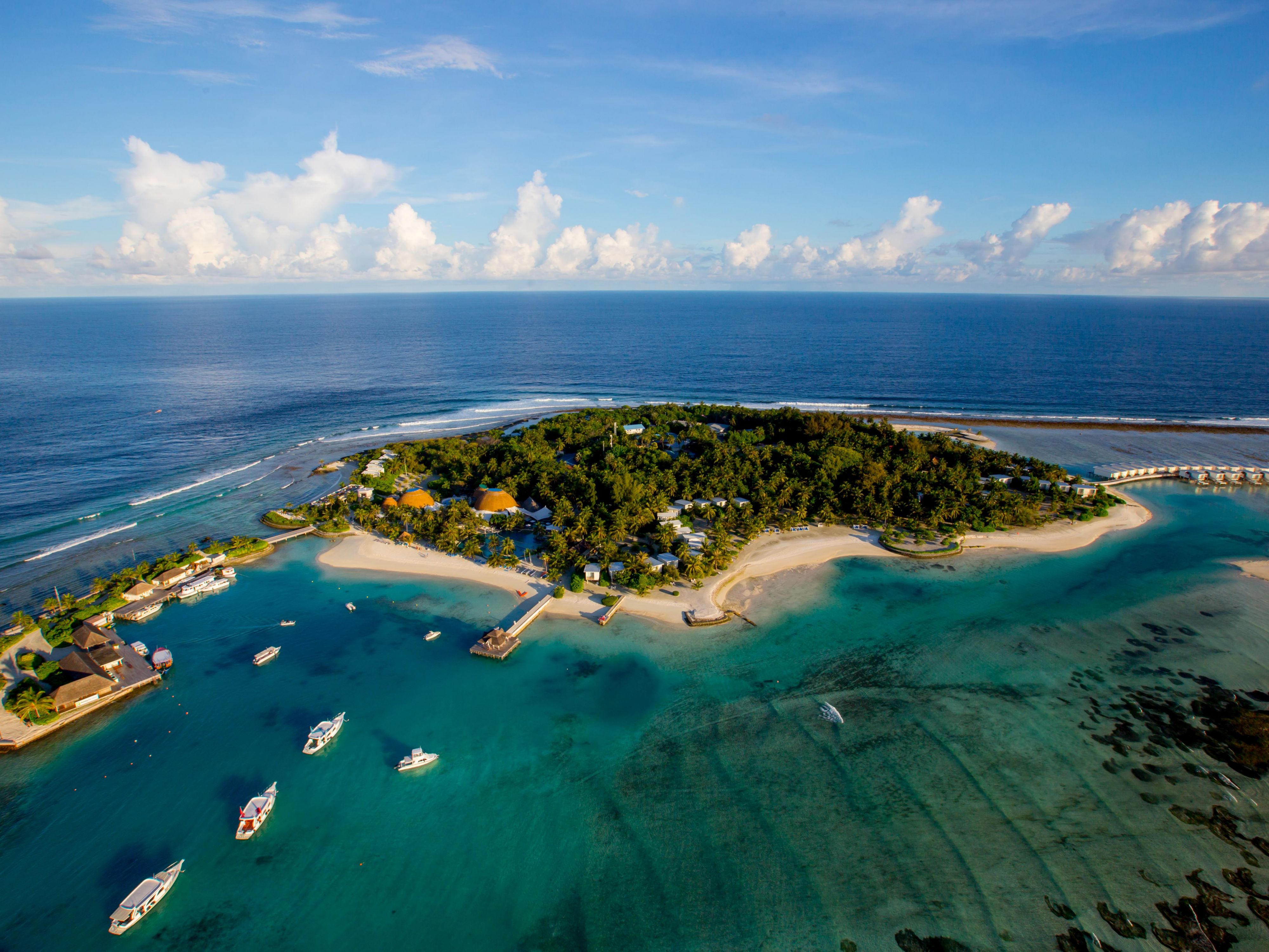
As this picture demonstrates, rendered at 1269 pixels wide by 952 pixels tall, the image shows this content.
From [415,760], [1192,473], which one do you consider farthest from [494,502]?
[1192,473]

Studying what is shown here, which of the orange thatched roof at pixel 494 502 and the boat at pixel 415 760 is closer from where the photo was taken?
the boat at pixel 415 760

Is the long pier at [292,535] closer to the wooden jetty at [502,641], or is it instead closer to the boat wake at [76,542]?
the boat wake at [76,542]

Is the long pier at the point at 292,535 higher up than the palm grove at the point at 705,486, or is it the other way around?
the palm grove at the point at 705,486

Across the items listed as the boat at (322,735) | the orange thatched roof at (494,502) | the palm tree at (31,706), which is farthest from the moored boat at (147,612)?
the orange thatched roof at (494,502)

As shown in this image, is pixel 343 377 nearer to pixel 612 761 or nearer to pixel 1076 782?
pixel 612 761

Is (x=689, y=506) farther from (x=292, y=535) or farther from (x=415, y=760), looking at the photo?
(x=292, y=535)

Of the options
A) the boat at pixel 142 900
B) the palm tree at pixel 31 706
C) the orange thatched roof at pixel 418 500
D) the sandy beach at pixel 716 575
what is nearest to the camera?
the boat at pixel 142 900

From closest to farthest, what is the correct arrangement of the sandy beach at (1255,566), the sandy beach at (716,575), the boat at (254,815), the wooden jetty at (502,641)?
the boat at (254,815), the wooden jetty at (502,641), the sandy beach at (716,575), the sandy beach at (1255,566)
